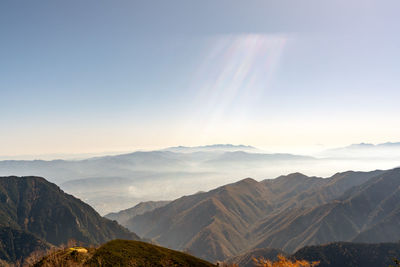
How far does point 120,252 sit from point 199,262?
64.1 ft

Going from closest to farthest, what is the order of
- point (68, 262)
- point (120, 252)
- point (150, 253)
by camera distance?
point (68, 262) < point (120, 252) < point (150, 253)

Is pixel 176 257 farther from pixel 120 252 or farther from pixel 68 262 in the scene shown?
pixel 68 262

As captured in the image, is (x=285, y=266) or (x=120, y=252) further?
(x=120, y=252)

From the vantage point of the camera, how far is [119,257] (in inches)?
1956

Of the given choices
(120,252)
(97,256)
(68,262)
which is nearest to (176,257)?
(120,252)

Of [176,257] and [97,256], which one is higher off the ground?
[97,256]

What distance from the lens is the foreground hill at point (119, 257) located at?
44.7 meters

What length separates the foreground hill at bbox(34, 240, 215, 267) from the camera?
147 ft

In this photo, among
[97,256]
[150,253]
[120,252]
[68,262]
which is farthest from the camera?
[150,253]

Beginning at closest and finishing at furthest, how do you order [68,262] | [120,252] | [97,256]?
[68,262]
[97,256]
[120,252]

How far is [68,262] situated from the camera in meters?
42.6

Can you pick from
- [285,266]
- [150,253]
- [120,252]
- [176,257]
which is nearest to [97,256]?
[120,252]

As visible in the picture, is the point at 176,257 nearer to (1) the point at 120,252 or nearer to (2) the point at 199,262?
(2) the point at 199,262

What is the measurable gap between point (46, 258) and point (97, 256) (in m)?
8.73
